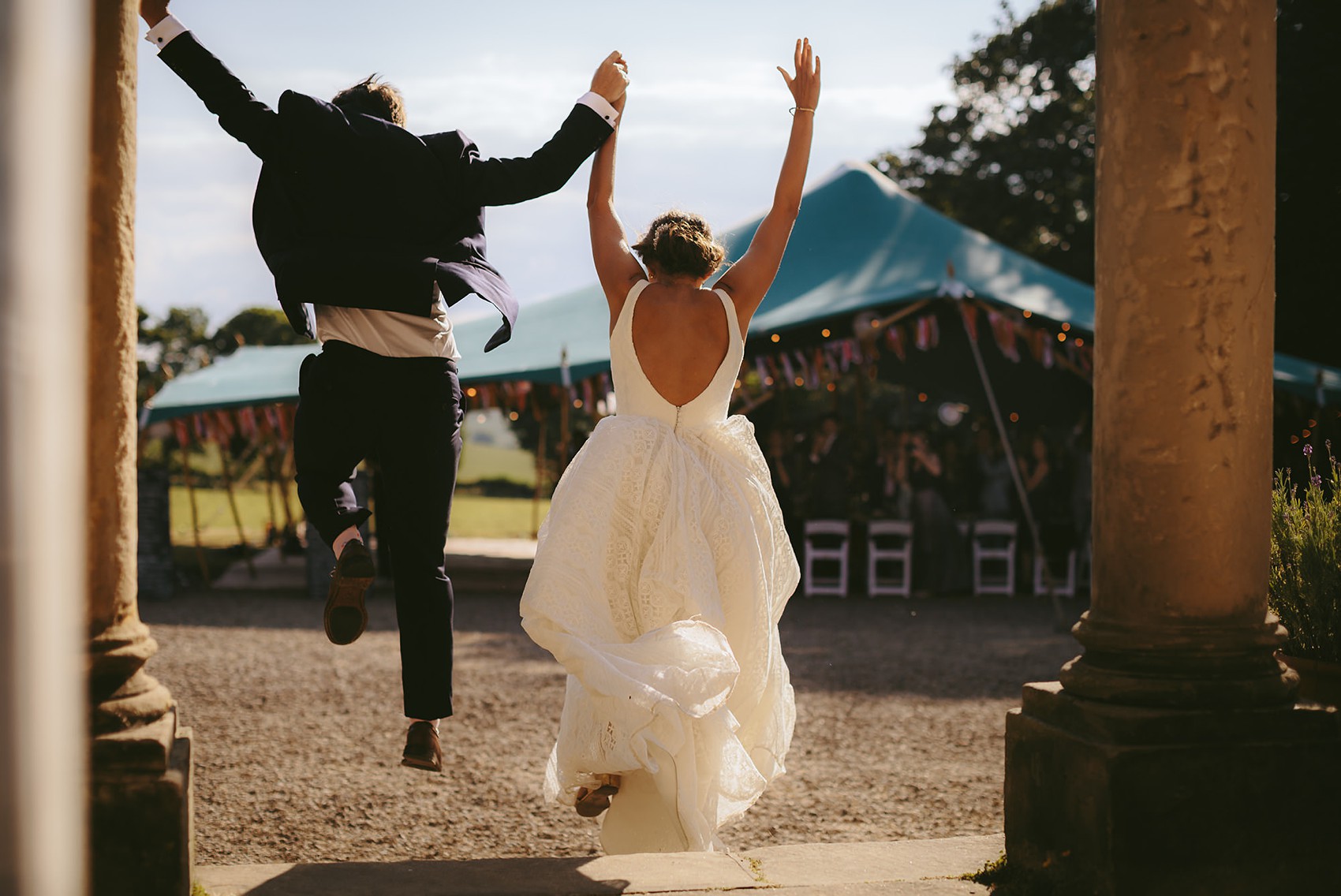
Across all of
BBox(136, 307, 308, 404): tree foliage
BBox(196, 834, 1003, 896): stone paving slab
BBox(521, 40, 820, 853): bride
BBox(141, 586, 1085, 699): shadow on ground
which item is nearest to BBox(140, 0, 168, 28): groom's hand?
BBox(521, 40, 820, 853): bride

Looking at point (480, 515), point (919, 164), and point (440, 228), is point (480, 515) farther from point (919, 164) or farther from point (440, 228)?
point (440, 228)

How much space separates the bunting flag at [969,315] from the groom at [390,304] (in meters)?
8.92

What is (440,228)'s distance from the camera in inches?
128

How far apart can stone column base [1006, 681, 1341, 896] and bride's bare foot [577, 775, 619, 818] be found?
1101mm

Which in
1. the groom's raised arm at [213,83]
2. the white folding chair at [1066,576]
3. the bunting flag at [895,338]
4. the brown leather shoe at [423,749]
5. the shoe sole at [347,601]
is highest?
the bunting flag at [895,338]

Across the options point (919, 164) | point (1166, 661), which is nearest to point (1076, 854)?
point (1166, 661)

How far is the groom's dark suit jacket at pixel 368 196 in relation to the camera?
3.13 meters

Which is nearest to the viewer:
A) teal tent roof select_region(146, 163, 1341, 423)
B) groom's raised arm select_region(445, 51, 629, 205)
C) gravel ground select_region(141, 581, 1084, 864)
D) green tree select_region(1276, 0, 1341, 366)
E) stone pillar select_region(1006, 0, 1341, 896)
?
stone pillar select_region(1006, 0, 1341, 896)

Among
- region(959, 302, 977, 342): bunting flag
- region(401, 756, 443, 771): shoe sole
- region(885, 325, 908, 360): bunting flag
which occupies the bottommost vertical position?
region(401, 756, 443, 771): shoe sole

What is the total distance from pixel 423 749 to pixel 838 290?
390 inches

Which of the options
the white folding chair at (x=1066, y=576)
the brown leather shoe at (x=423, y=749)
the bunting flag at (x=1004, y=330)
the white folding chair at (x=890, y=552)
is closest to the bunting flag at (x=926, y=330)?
the bunting flag at (x=1004, y=330)

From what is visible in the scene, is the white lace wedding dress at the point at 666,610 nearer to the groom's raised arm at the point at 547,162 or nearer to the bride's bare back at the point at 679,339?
the bride's bare back at the point at 679,339

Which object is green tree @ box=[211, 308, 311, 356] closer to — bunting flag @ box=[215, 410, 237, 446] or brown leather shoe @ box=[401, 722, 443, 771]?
bunting flag @ box=[215, 410, 237, 446]

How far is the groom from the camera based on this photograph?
315 centimetres
